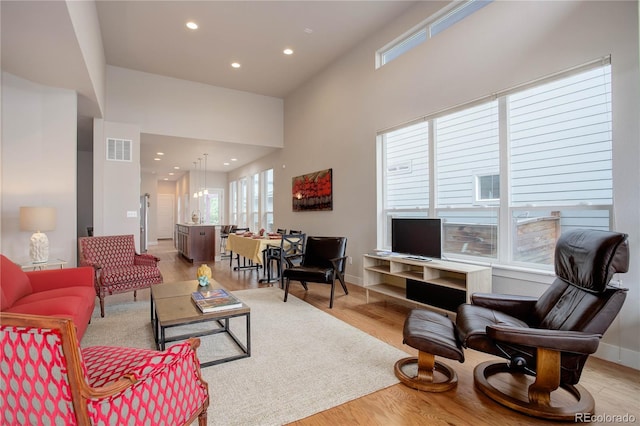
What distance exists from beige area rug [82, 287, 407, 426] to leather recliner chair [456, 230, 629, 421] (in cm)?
71

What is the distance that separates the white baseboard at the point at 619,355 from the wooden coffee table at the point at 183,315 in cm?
291

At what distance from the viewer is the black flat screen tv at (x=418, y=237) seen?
11.8 feet

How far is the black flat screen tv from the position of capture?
11.8ft

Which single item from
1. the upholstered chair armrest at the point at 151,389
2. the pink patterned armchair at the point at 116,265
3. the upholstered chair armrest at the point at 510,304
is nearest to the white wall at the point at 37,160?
the pink patterned armchair at the point at 116,265

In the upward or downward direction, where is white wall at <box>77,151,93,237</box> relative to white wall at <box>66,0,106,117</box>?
downward

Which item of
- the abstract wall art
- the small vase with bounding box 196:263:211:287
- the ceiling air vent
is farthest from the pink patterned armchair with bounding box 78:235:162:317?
the abstract wall art

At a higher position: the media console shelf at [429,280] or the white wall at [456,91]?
the white wall at [456,91]

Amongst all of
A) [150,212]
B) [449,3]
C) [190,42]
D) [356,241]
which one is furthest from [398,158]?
[150,212]

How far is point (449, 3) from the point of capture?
3.77m

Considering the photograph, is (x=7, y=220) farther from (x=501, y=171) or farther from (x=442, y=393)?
(x=501, y=171)

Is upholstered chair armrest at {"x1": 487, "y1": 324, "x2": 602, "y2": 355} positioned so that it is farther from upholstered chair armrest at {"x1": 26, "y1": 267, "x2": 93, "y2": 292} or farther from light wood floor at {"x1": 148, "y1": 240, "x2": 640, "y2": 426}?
upholstered chair armrest at {"x1": 26, "y1": 267, "x2": 93, "y2": 292}

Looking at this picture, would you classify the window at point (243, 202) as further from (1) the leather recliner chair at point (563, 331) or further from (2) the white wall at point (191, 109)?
(1) the leather recliner chair at point (563, 331)

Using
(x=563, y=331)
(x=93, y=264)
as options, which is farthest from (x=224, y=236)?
(x=563, y=331)

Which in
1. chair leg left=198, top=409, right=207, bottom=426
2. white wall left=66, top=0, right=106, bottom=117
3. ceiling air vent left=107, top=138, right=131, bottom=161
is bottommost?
chair leg left=198, top=409, right=207, bottom=426
